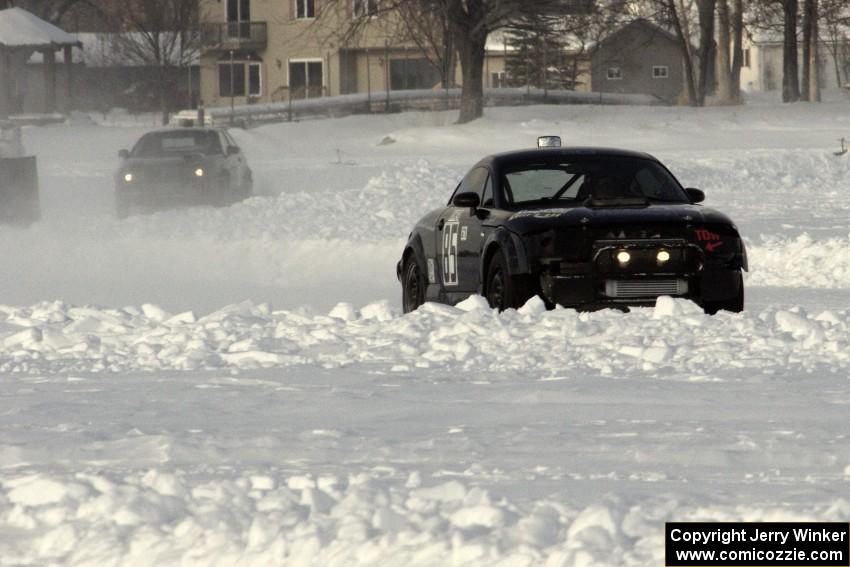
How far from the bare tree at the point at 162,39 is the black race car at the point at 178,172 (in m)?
41.2

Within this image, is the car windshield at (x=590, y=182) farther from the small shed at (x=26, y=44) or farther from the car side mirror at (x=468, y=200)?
the small shed at (x=26, y=44)

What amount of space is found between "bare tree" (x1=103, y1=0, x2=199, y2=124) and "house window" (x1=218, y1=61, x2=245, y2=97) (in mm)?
1643

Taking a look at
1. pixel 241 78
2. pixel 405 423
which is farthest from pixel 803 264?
pixel 241 78

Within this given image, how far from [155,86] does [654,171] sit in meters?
66.9

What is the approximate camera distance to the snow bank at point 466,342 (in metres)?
9.78

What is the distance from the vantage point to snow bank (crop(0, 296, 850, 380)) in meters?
9.78

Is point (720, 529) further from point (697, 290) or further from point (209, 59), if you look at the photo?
point (209, 59)

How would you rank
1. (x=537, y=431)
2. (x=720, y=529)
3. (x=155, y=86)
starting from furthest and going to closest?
(x=155, y=86)
(x=537, y=431)
(x=720, y=529)

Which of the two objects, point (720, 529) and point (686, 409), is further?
point (686, 409)

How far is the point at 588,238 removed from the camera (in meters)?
11.1

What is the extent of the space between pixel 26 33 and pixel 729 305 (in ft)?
161

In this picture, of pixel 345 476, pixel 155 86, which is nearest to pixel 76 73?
pixel 155 86

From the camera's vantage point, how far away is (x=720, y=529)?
5.68 m

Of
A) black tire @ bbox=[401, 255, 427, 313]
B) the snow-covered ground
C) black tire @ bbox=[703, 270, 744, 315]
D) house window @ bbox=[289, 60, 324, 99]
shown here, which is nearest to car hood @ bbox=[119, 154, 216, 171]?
the snow-covered ground
